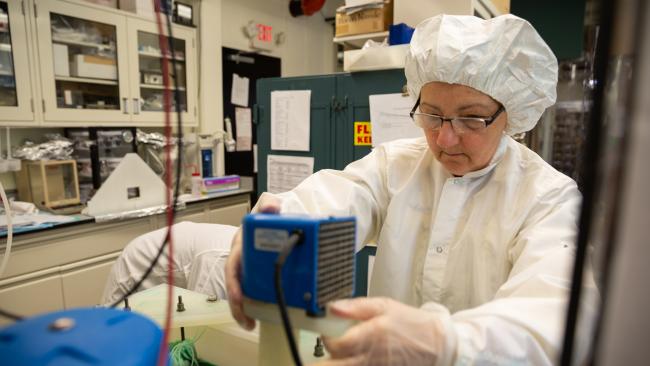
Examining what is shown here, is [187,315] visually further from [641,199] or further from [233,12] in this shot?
[233,12]

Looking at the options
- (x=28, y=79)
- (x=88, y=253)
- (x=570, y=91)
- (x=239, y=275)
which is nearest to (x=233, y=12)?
(x=28, y=79)

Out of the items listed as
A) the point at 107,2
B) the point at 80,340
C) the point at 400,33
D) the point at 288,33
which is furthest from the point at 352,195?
the point at 288,33

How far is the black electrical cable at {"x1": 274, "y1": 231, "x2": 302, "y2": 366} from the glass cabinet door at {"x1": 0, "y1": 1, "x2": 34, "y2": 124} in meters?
2.53

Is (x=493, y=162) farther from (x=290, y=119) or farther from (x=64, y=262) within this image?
(x=64, y=262)

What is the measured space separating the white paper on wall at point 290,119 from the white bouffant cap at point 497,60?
111cm

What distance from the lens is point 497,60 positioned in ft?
2.96

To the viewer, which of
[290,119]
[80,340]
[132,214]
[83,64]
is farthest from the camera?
[83,64]

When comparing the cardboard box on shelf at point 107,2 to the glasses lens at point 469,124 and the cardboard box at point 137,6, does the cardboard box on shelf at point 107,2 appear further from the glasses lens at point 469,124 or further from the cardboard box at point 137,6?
the glasses lens at point 469,124

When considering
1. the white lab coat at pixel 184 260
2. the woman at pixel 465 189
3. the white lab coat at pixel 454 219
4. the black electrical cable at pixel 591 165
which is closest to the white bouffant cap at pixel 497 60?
the woman at pixel 465 189

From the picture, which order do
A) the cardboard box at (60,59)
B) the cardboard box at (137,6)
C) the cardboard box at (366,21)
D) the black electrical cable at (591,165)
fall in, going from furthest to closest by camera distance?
the cardboard box at (137,6) → the cardboard box at (60,59) → the cardboard box at (366,21) → the black electrical cable at (591,165)

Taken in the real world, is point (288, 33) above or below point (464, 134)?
above

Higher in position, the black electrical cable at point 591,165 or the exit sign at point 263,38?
the exit sign at point 263,38

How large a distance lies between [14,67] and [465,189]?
2.55 meters

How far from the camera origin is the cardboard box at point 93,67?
2582mm
